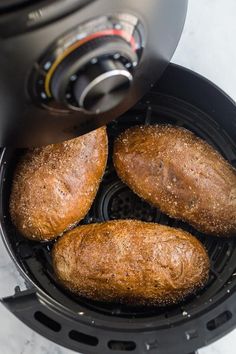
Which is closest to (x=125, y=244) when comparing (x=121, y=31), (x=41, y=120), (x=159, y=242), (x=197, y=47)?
(x=159, y=242)

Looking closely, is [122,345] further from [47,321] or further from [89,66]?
[89,66]

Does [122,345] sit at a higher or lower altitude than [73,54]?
lower

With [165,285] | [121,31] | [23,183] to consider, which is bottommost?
[165,285]

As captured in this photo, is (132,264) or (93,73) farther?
(132,264)

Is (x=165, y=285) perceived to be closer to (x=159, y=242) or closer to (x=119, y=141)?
(x=159, y=242)

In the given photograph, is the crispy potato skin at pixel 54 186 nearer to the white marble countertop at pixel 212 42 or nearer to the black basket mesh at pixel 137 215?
the black basket mesh at pixel 137 215

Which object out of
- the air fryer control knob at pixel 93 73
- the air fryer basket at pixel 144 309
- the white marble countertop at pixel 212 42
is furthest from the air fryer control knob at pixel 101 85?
the white marble countertop at pixel 212 42

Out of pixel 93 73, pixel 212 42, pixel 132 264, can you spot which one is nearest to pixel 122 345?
pixel 132 264
